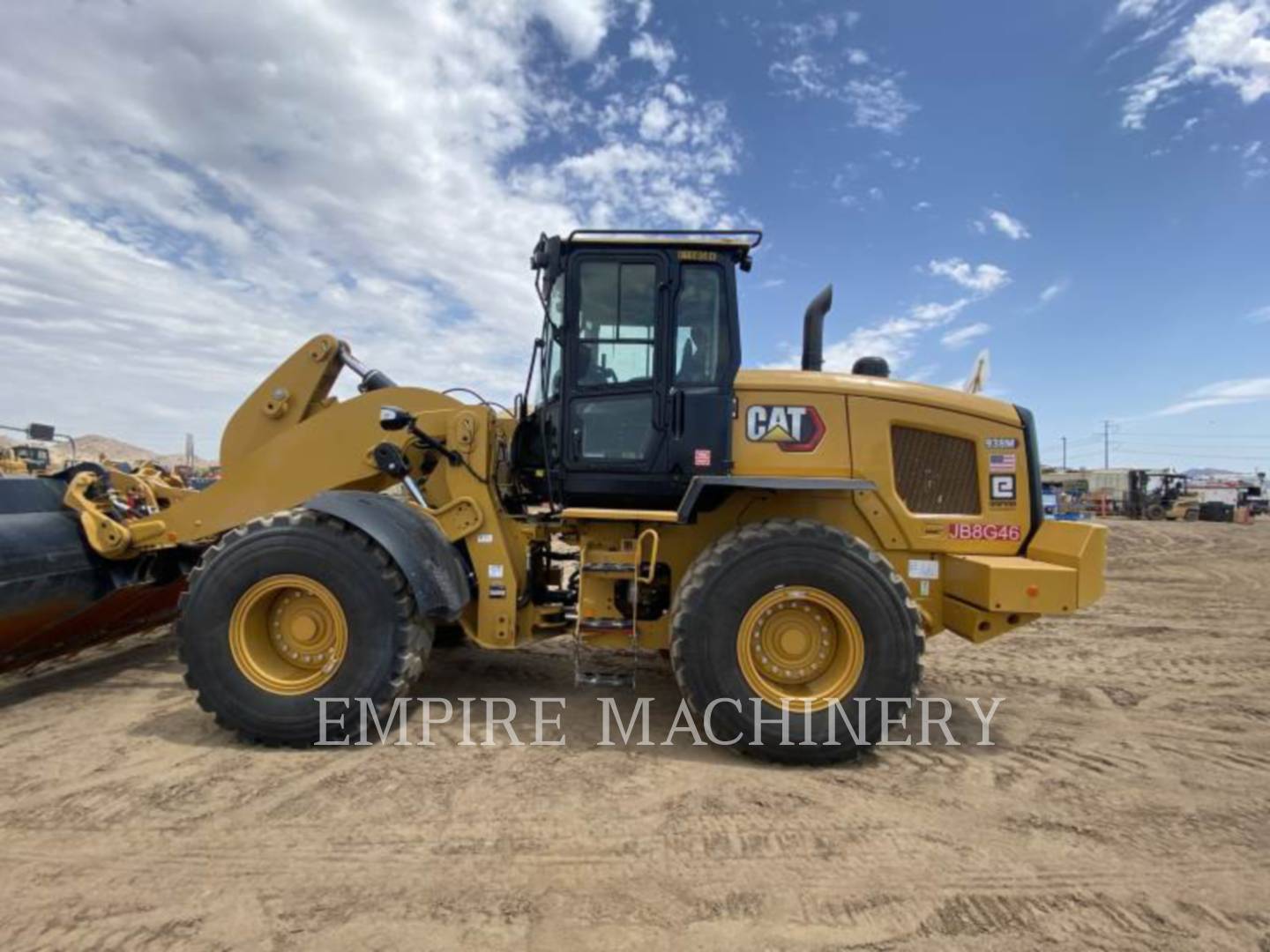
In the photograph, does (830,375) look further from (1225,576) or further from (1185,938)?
(1225,576)

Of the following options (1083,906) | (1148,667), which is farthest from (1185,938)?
(1148,667)

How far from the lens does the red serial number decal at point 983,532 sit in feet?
15.0

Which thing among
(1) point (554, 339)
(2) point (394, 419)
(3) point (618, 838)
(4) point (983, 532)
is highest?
(1) point (554, 339)

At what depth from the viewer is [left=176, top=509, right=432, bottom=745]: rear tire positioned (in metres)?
4.01

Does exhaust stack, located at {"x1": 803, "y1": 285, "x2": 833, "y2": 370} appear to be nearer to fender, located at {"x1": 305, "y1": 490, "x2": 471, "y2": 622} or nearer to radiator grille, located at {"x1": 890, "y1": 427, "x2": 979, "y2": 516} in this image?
radiator grille, located at {"x1": 890, "y1": 427, "x2": 979, "y2": 516}

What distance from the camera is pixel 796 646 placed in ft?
13.4

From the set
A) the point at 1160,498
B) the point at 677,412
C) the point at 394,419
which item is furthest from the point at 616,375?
the point at 1160,498

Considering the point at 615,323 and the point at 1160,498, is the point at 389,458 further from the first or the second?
the point at 1160,498

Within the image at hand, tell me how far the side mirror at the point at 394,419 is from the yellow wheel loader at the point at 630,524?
0.03m

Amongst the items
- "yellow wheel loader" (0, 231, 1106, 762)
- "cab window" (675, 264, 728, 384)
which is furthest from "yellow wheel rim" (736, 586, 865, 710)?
"cab window" (675, 264, 728, 384)

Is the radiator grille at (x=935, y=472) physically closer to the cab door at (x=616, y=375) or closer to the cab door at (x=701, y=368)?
the cab door at (x=701, y=368)

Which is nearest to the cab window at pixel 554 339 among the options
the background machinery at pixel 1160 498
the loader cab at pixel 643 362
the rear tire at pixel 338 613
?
the loader cab at pixel 643 362

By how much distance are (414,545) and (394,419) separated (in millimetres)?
848

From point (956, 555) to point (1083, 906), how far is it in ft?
7.06
